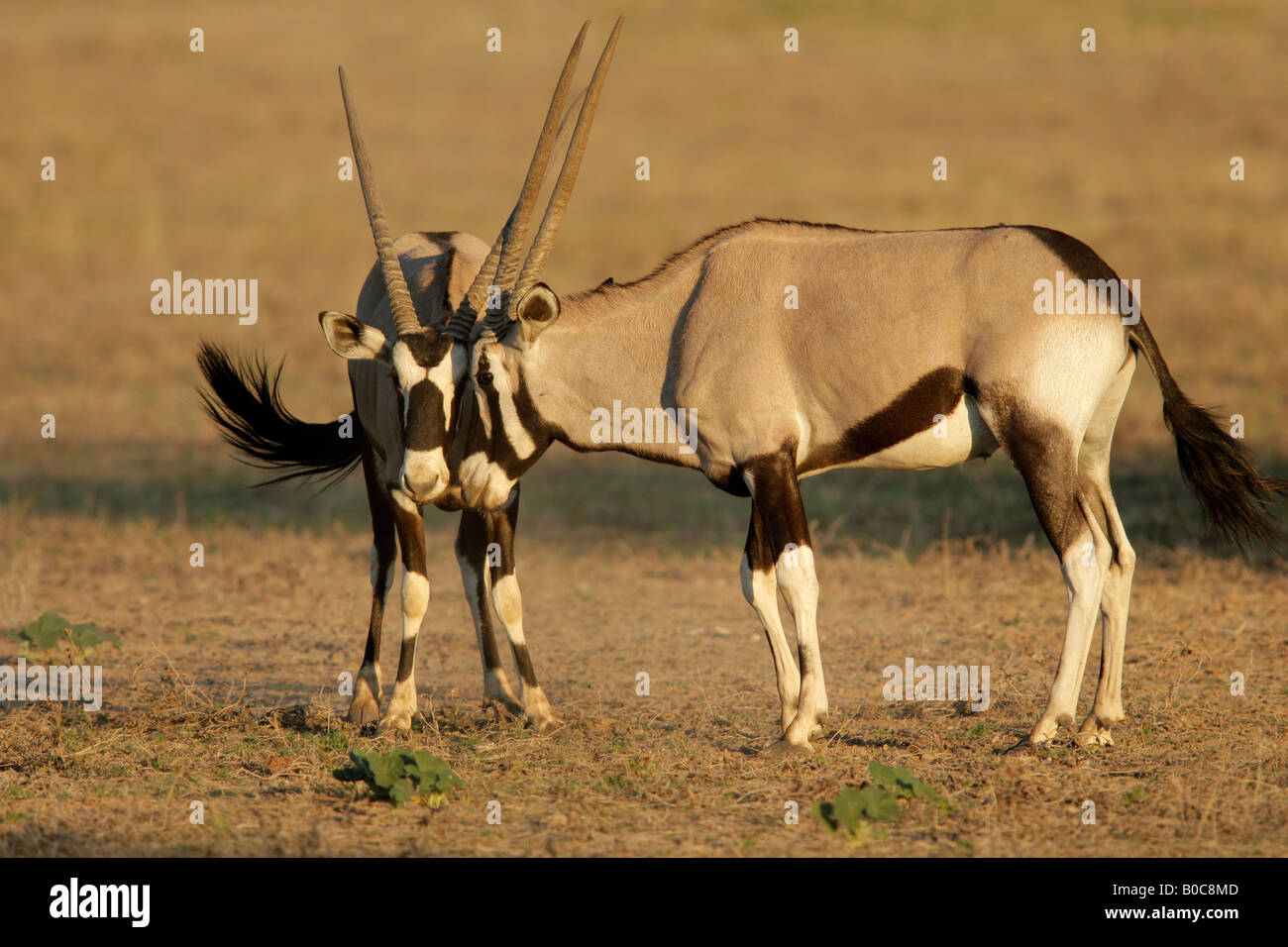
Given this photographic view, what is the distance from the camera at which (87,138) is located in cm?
2706

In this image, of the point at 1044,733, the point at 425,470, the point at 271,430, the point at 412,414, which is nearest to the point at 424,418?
the point at 412,414

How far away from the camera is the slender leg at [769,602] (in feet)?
20.5

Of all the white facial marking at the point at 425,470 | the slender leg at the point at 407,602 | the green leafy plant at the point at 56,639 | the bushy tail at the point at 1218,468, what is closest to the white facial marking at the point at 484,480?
the white facial marking at the point at 425,470

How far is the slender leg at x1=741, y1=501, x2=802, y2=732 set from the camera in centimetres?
623

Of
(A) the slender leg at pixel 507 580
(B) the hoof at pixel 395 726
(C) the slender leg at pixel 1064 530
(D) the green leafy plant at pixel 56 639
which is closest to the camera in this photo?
(C) the slender leg at pixel 1064 530

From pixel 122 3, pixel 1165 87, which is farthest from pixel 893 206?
pixel 122 3

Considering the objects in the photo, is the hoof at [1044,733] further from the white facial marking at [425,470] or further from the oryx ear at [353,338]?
the oryx ear at [353,338]

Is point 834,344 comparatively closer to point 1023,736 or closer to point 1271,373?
point 1023,736

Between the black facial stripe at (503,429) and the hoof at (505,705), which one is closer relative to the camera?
the black facial stripe at (503,429)

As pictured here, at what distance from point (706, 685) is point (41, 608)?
4222 mm

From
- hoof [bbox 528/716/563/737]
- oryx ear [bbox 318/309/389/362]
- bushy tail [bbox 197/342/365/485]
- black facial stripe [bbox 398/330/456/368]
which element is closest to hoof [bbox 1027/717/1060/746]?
hoof [bbox 528/716/563/737]

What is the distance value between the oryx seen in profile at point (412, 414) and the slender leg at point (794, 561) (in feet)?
3.95

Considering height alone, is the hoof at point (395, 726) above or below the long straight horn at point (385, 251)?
below

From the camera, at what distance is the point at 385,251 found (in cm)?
632
